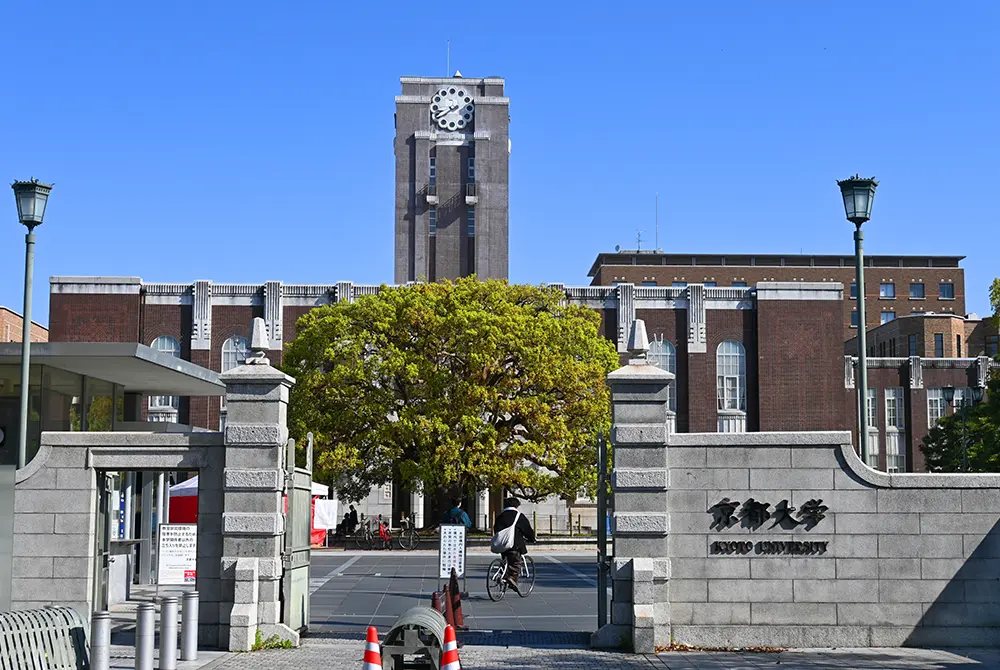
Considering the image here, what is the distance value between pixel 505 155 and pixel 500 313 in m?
35.7

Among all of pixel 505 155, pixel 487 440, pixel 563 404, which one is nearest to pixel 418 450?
pixel 487 440

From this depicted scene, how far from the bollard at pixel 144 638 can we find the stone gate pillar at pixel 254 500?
2.63 meters

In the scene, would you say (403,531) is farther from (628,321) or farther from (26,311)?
(26,311)

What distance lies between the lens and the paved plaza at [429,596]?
19.6m

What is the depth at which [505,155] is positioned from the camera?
273ft

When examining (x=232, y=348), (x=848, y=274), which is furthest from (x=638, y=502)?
(x=848, y=274)

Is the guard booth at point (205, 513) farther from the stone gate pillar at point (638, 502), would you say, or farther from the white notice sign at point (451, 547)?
the stone gate pillar at point (638, 502)

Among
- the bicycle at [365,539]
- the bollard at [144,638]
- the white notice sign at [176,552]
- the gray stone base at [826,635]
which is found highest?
the white notice sign at [176,552]

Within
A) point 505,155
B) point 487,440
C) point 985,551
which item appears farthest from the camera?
Result: point 505,155

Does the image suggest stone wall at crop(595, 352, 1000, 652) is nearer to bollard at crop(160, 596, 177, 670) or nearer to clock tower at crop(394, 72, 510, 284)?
bollard at crop(160, 596, 177, 670)

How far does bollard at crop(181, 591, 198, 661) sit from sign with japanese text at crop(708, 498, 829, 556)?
6.32 metres

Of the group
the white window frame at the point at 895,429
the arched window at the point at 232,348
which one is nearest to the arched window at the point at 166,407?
the arched window at the point at 232,348

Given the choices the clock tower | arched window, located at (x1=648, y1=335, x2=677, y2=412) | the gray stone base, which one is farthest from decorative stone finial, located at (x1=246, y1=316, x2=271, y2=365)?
A: the clock tower

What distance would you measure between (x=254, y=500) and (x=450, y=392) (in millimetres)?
32108
